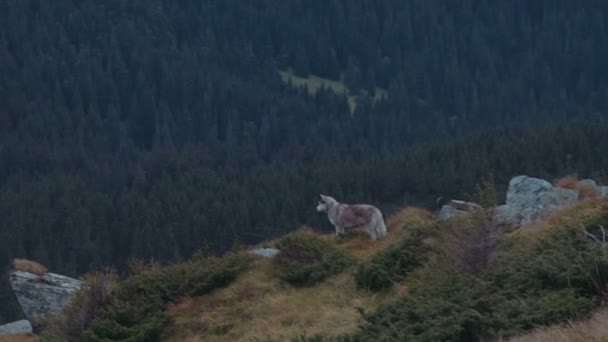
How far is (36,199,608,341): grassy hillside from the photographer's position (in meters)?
13.8

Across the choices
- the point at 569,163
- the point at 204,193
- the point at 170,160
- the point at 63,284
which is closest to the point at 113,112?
the point at 170,160

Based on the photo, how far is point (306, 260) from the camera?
22297 millimetres

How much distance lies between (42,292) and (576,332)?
1910cm

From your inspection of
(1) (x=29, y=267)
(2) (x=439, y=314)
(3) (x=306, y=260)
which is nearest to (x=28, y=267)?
(1) (x=29, y=267)

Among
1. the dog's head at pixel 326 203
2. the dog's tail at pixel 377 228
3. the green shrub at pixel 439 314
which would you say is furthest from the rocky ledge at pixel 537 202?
the green shrub at pixel 439 314

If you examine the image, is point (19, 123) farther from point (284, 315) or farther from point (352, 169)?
point (284, 315)

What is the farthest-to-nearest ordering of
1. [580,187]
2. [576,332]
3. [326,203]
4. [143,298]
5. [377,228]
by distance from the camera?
[326,203] → [580,187] → [377,228] → [143,298] → [576,332]

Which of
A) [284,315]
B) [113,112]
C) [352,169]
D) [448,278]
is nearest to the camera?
[448,278]

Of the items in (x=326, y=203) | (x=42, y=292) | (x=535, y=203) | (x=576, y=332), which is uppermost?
(x=576, y=332)

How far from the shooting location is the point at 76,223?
121 metres

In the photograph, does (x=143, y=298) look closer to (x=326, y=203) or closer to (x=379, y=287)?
(x=379, y=287)

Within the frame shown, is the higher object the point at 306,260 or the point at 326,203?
the point at 326,203

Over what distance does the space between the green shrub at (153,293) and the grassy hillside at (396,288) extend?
0.09 ft

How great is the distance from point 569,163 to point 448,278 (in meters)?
105
